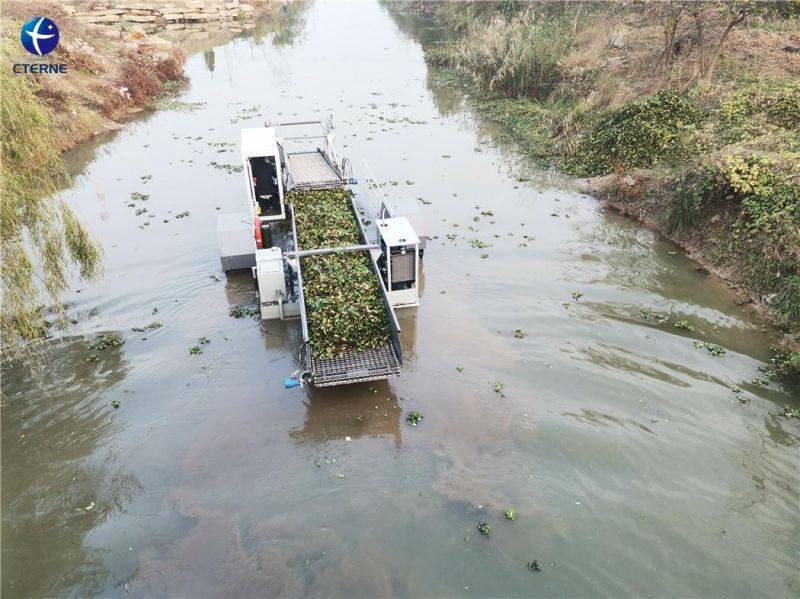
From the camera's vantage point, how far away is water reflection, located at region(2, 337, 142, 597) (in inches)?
286

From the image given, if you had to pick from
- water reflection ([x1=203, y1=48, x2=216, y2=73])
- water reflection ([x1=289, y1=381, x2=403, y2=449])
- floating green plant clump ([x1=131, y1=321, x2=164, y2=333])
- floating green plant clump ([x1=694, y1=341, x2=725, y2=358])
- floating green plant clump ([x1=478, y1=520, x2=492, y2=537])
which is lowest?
floating green plant clump ([x1=478, y1=520, x2=492, y2=537])

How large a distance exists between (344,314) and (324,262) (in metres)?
1.93

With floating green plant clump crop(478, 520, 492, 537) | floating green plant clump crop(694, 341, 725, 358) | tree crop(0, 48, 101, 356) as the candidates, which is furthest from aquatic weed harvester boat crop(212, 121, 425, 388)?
floating green plant clump crop(694, 341, 725, 358)

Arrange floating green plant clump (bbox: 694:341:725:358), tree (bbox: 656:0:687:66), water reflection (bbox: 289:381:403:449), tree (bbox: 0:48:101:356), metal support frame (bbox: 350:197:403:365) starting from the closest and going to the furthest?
tree (bbox: 0:48:101:356) < water reflection (bbox: 289:381:403:449) < metal support frame (bbox: 350:197:403:365) < floating green plant clump (bbox: 694:341:725:358) < tree (bbox: 656:0:687:66)

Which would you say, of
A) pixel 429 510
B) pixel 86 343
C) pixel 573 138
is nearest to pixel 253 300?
pixel 86 343

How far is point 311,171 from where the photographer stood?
16984 mm

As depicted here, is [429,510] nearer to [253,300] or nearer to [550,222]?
[253,300]

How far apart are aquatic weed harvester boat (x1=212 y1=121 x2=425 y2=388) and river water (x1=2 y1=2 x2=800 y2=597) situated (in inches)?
31.9

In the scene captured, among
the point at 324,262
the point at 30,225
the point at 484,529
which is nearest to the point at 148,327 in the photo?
the point at 30,225

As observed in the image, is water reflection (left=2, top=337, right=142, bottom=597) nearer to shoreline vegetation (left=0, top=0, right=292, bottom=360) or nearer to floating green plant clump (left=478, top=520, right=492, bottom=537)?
shoreline vegetation (left=0, top=0, right=292, bottom=360)

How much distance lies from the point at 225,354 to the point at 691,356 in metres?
10.3

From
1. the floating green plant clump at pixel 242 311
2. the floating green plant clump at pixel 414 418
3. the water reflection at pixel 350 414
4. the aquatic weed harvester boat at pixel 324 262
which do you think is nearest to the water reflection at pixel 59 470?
the floating green plant clump at pixel 242 311

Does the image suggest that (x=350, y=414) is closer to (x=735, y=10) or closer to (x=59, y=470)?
(x=59, y=470)

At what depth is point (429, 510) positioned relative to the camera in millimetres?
8039
